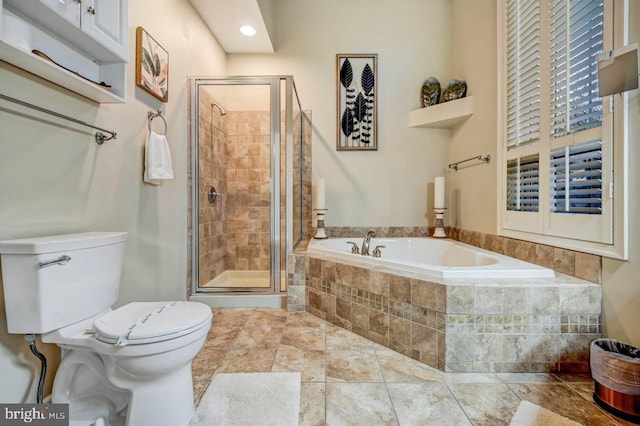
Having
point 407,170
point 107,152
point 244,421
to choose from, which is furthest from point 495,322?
point 107,152

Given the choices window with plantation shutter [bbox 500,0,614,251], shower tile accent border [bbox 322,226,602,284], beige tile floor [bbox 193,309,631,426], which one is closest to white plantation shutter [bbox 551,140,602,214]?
window with plantation shutter [bbox 500,0,614,251]

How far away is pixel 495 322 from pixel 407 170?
6.55ft

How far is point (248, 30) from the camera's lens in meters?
2.78

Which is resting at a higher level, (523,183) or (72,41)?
(72,41)

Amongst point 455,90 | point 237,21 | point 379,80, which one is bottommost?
point 455,90

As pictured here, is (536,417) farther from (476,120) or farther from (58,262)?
(476,120)

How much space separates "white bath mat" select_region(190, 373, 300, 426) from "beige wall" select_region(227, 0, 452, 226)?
1.98 metres

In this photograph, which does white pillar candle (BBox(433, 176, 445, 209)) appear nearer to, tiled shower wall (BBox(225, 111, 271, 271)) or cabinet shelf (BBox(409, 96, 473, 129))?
cabinet shelf (BBox(409, 96, 473, 129))

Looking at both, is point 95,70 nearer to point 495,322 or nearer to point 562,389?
point 495,322

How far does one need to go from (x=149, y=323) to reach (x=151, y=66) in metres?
1.70

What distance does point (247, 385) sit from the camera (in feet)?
4.68

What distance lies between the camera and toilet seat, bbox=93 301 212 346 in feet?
3.45

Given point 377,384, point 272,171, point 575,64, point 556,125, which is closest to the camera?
point 377,384

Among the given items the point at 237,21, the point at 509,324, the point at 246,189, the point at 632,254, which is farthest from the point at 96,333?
the point at 237,21
